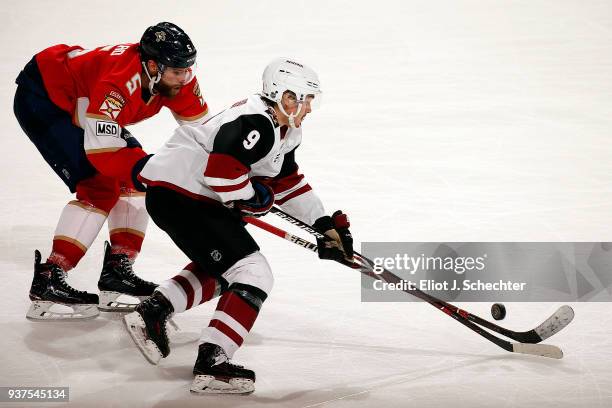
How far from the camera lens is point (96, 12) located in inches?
347

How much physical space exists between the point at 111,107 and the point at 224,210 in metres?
0.79

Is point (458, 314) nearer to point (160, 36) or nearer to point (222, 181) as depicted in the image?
point (222, 181)

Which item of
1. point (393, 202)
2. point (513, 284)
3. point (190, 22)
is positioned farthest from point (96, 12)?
point (513, 284)

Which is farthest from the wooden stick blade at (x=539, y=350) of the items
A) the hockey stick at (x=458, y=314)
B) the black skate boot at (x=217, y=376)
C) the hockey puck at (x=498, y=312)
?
the black skate boot at (x=217, y=376)

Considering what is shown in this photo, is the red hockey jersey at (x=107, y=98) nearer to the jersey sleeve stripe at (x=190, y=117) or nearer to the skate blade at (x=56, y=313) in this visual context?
the jersey sleeve stripe at (x=190, y=117)

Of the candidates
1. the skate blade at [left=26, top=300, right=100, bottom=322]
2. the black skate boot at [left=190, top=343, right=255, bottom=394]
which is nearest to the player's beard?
the skate blade at [left=26, top=300, right=100, bottom=322]

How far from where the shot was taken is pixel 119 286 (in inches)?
157

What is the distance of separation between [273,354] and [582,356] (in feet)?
3.83

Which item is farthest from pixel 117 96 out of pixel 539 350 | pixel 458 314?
pixel 539 350

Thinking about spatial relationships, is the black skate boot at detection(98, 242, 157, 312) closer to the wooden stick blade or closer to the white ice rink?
the white ice rink

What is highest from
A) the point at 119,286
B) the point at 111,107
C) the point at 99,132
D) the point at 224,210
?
the point at 111,107

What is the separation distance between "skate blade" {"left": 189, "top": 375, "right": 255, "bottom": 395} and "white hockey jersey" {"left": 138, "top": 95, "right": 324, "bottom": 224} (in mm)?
634

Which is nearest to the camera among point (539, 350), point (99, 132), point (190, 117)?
point (539, 350)

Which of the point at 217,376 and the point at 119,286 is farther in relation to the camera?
the point at 119,286
